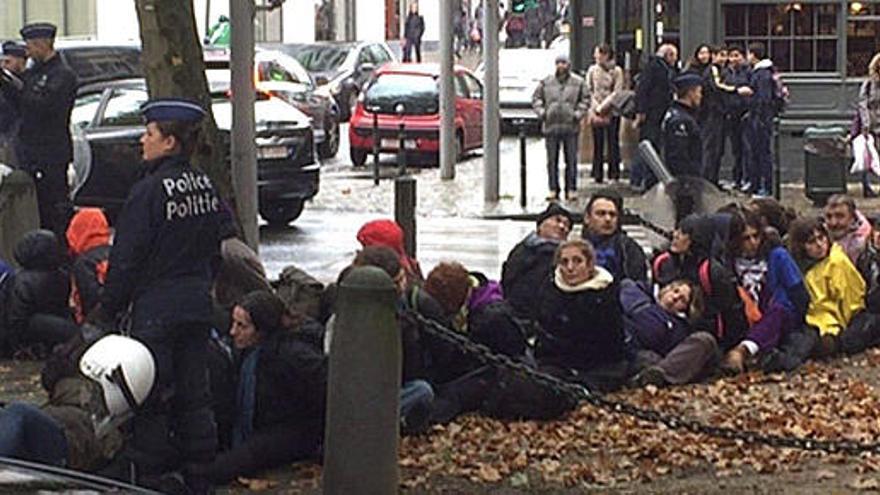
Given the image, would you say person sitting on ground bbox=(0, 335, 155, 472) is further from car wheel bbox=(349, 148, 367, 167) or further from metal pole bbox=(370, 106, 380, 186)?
car wheel bbox=(349, 148, 367, 167)

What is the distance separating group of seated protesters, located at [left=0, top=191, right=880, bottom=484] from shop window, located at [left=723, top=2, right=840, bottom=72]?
43.5ft

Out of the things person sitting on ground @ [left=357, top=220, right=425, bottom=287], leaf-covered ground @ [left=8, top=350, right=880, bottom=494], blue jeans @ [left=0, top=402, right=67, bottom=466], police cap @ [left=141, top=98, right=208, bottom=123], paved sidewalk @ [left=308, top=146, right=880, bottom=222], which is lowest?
paved sidewalk @ [left=308, top=146, right=880, bottom=222]

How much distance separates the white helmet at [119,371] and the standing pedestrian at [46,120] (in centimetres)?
773

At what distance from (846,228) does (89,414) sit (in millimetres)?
7075

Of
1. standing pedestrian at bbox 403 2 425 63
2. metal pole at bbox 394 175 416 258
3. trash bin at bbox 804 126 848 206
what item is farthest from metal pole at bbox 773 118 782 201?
standing pedestrian at bbox 403 2 425 63

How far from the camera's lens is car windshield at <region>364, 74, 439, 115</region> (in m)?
30.5

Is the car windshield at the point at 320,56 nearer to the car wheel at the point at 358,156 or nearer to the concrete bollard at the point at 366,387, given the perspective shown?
the car wheel at the point at 358,156

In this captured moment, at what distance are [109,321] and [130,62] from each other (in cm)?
1254

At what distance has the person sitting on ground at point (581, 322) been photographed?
444 inches

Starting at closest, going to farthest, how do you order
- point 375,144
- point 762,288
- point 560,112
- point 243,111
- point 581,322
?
point 581,322
point 762,288
point 243,111
point 560,112
point 375,144

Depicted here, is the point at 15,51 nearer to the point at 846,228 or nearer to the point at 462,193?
the point at 846,228

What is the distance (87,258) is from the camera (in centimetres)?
1219

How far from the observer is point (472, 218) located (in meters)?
23.6

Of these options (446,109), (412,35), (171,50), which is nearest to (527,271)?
(171,50)
